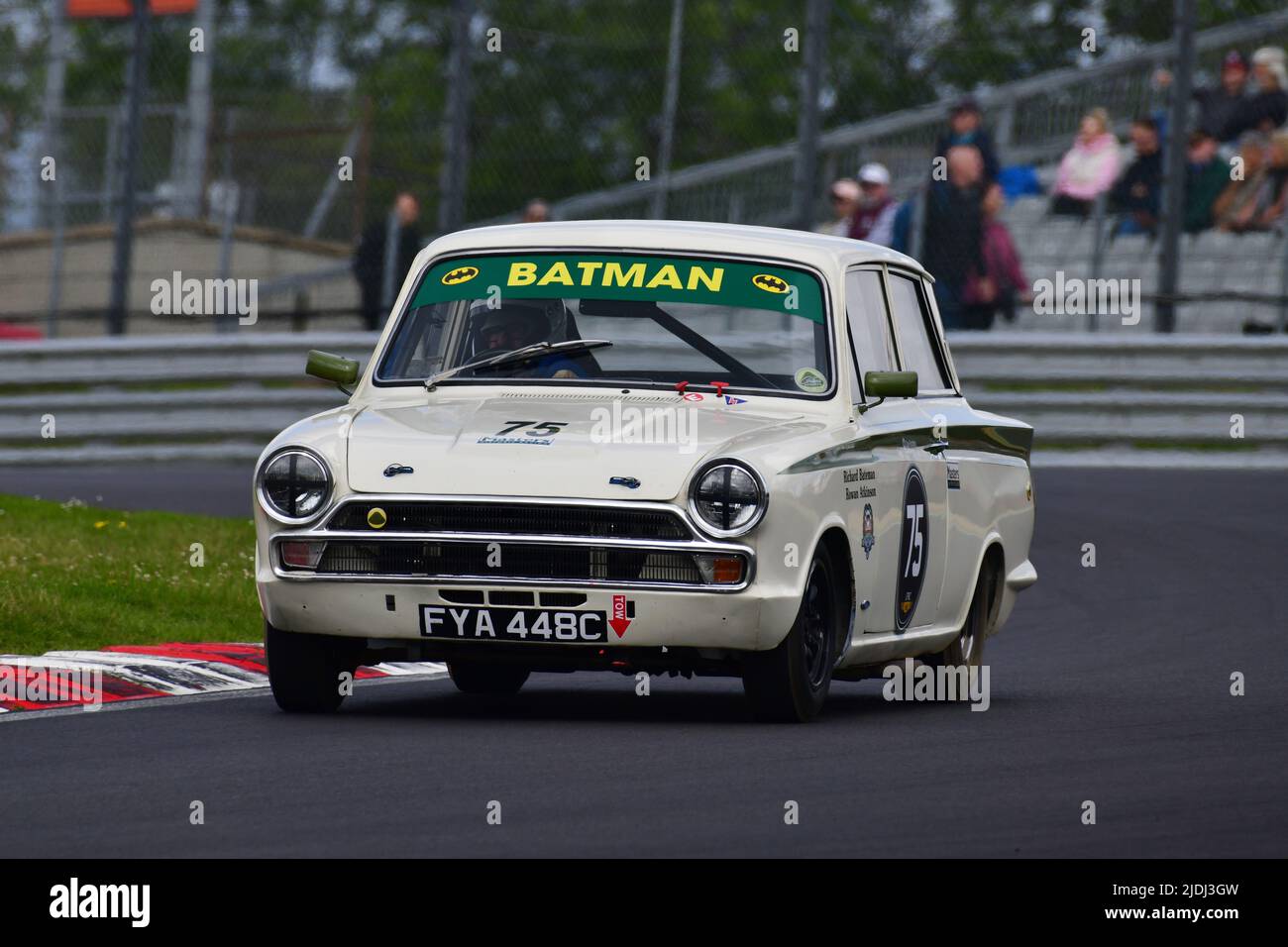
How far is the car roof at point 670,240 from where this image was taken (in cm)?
951

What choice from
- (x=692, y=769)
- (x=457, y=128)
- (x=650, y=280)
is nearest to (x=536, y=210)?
(x=457, y=128)

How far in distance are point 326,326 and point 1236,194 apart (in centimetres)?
623

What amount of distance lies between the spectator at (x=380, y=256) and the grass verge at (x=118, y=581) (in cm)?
394

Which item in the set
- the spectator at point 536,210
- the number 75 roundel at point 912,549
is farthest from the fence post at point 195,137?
the number 75 roundel at point 912,549

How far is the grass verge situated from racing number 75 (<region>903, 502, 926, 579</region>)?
3167mm

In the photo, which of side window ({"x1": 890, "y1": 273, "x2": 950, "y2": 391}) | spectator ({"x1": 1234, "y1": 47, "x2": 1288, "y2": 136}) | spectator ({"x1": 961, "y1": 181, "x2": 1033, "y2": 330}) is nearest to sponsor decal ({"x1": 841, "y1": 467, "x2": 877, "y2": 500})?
→ side window ({"x1": 890, "y1": 273, "x2": 950, "y2": 391})

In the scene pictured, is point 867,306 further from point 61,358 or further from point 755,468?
point 61,358

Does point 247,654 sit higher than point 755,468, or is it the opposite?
point 755,468

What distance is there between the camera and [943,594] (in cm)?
988

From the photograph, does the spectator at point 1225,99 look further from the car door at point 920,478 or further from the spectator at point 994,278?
the car door at point 920,478

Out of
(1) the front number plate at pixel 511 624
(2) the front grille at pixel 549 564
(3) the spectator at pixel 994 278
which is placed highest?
(3) the spectator at pixel 994 278

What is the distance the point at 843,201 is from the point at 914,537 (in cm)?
908

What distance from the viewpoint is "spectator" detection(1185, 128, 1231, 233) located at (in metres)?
18.0
